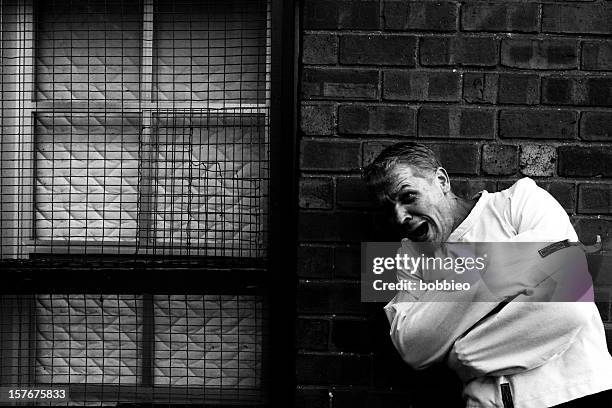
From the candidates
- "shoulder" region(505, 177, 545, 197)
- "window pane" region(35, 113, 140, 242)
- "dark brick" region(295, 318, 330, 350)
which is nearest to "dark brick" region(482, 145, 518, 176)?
"shoulder" region(505, 177, 545, 197)

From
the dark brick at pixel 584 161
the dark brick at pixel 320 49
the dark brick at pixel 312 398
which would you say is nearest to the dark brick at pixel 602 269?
the dark brick at pixel 584 161

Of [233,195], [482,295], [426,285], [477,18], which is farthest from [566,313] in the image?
[233,195]

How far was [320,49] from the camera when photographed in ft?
6.82

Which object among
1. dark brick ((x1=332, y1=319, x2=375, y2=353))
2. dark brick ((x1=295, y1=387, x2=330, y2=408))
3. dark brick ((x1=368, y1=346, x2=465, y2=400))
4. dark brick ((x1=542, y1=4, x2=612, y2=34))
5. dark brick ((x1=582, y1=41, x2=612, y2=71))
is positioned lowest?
dark brick ((x1=295, y1=387, x2=330, y2=408))

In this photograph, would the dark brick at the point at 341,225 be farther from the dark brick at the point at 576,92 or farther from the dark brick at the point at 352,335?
the dark brick at the point at 576,92

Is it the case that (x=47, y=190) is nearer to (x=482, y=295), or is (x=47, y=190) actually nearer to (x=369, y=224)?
(x=369, y=224)

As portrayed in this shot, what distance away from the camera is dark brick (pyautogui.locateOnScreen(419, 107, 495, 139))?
6.77 feet

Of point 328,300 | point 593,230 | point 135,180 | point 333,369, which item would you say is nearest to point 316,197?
point 328,300

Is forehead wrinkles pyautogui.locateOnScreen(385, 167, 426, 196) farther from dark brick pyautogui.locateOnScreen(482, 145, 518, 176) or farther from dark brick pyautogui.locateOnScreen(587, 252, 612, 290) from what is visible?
dark brick pyautogui.locateOnScreen(587, 252, 612, 290)

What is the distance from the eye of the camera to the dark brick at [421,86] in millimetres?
2064

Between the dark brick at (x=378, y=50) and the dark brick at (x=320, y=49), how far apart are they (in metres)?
0.03

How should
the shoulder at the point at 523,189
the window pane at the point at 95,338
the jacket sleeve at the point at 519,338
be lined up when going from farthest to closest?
the window pane at the point at 95,338
the shoulder at the point at 523,189
the jacket sleeve at the point at 519,338

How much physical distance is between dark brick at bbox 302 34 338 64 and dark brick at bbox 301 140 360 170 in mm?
272

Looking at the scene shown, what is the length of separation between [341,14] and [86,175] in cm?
108
